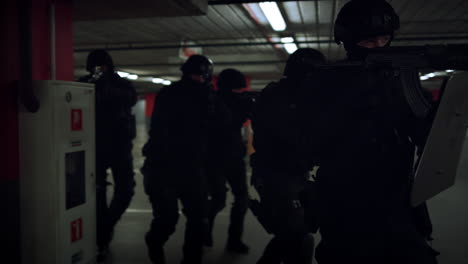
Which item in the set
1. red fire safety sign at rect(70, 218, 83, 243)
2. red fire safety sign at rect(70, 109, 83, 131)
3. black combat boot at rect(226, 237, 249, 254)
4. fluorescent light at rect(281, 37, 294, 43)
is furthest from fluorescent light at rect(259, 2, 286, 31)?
red fire safety sign at rect(70, 218, 83, 243)

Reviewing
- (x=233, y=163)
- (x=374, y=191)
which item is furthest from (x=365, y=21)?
(x=233, y=163)

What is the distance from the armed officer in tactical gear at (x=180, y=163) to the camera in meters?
3.14

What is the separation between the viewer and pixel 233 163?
371 centimetres

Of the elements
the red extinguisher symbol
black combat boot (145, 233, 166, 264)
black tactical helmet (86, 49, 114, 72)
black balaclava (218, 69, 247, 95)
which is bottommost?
black combat boot (145, 233, 166, 264)

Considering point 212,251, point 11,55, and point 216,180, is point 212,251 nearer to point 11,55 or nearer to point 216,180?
point 216,180

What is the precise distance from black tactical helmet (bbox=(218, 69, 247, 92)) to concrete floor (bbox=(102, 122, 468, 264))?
5.12 feet

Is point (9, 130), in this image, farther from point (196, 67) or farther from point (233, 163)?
point (233, 163)

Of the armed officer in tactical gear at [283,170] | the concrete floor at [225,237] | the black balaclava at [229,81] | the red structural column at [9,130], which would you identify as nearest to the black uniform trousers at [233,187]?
the concrete floor at [225,237]

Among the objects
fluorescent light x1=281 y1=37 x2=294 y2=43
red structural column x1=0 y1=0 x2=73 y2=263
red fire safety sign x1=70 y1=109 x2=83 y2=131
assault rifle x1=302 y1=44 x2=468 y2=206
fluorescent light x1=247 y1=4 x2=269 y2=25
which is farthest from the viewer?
fluorescent light x1=281 y1=37 x2=294 y2=43

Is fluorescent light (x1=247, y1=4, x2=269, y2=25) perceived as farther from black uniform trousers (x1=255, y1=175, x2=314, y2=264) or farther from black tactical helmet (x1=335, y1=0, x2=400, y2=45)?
black tactical helmet (x1=335, y1=0, x2=400, y2=45)

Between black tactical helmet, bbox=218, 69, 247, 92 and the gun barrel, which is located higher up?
black tactical helmet, bbox=218, 69, 247, 92

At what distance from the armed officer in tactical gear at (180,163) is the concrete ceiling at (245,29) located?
7.10 ft

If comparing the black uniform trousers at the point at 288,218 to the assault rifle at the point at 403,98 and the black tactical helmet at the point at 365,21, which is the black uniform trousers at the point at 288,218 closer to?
the assault rifle at the point at 403,98

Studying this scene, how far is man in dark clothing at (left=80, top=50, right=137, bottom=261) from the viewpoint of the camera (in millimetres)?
3498
